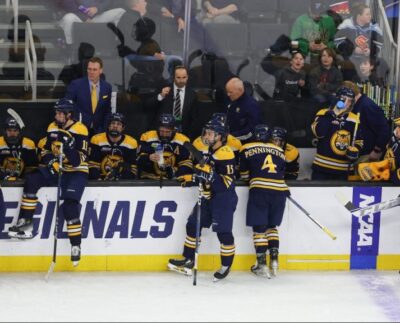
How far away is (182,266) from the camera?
860 centimetres

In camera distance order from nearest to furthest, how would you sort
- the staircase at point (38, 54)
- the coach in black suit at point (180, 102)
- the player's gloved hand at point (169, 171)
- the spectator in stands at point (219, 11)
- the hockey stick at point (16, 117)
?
the hockey stick at point (16, 117), the player's gloved hand at point (169, 171), the coach in black suit at point (180, 102), the staircase at point (38, 54), the spectator in stands at point (219, 11)

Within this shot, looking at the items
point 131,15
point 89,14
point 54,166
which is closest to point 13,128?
point 54,166

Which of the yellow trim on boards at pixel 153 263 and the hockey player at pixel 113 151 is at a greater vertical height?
the hockey player at pixel 113 151

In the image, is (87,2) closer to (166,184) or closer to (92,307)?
(166,184)

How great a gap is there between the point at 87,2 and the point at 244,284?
10.0 ft

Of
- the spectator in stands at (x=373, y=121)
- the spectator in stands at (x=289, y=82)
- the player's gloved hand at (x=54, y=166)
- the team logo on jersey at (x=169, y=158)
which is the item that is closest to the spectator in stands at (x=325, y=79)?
the spectator in stands at (x=289, y=82)

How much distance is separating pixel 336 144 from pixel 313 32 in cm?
136

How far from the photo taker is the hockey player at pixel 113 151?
9.08 metres

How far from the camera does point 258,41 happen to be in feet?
33.1

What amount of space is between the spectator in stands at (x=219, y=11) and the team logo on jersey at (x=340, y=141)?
5.24 feet

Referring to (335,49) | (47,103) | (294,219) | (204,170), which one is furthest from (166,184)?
(335,49)

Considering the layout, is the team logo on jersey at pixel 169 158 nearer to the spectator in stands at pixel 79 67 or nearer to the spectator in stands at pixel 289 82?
the spectator in stands at pixel 79 67

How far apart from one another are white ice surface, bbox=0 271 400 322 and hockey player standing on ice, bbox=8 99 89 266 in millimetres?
337

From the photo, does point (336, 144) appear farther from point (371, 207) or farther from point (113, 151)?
point (113, 151)
